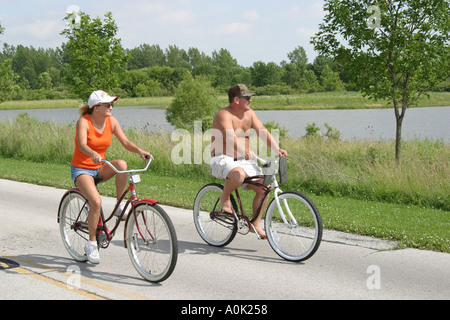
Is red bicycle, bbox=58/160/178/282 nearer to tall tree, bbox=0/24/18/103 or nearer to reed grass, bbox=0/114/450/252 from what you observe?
reed grass, bbox=0/114/450/252

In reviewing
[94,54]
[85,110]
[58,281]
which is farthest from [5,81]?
[58,281]

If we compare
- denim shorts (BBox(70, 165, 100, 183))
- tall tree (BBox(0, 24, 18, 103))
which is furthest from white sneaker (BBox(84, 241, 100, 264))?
tall tree (BBox(0, 24, 18, 103))

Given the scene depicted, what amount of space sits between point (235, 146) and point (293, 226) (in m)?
1.18

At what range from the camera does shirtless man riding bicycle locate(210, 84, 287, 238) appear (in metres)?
6.54

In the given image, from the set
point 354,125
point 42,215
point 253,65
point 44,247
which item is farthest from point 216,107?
point 253,65

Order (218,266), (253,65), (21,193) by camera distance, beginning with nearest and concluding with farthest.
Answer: (218,266), (21,193), (253,65)

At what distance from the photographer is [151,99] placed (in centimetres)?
8612

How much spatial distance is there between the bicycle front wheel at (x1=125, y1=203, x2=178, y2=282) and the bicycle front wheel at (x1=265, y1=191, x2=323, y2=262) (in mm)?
1508

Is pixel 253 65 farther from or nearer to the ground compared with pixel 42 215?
farther from the ground

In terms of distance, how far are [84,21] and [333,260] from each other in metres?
17.0

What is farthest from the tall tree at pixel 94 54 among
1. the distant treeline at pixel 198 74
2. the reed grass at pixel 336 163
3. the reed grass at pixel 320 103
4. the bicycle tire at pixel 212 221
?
the distant treeline at pixel 198 74

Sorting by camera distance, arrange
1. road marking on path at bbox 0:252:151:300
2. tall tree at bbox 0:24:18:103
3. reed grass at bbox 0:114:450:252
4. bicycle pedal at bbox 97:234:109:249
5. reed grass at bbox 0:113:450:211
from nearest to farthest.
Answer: road marking on path at bbox 0:252:151:300
bicycle pedal at bbox 97:234:109:249
reed grass at bbox 0:114:450:252
reed grass at bbox 0:113:450:211
tall tree at bbox 0:24:18:103

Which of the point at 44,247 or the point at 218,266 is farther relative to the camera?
the point at 44,247
